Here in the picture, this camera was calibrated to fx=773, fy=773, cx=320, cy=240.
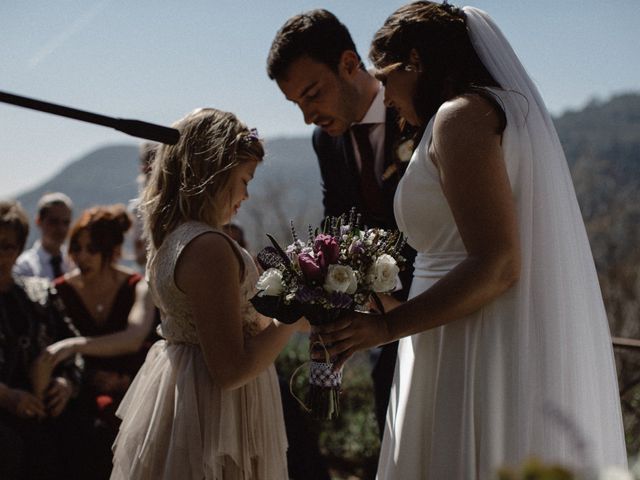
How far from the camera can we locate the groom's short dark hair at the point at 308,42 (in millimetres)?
3555

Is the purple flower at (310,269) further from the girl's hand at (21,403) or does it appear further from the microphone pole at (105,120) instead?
the girl's hand at (21,403)

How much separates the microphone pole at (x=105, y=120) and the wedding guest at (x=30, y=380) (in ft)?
9.28

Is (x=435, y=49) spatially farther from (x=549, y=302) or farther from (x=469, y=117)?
(x=549, y=302)

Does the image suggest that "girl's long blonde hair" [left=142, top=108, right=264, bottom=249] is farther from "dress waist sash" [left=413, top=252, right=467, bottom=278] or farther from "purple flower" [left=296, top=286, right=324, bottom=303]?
"dress waist sash" [left=413, top=252, right=467, bottom=278]

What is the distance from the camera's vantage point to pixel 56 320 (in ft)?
15.3

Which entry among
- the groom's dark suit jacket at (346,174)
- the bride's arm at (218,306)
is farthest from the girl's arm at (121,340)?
the bride's arm at (218,306)

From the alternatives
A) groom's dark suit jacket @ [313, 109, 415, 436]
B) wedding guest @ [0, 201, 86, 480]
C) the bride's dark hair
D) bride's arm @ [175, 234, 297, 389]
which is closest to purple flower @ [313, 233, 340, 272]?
bride's arm @ [175, 234, 297, 389]

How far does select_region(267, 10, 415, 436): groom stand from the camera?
3.58 metres

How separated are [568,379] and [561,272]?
312 mm

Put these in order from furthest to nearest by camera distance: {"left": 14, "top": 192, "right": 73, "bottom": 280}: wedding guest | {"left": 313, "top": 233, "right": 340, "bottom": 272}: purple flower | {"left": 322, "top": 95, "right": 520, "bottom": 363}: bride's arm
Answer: {"left": 14, "top": 192, "right": 73, "bottom": 280}: wedding guest
{"left": 313, "top": 233, "right": 340, "bottom": 272}: purple flower
{"left": 322, "top": 95, "right": 520, "bottom": 363}: bride's arm

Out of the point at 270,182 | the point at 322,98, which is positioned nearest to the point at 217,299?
the point at 322,98

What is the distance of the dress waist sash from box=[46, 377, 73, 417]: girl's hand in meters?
2.65

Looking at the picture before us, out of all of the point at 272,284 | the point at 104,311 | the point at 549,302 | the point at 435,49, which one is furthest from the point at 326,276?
the point at 104,311

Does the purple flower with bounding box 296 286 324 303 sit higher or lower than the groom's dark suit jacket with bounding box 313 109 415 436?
lower
